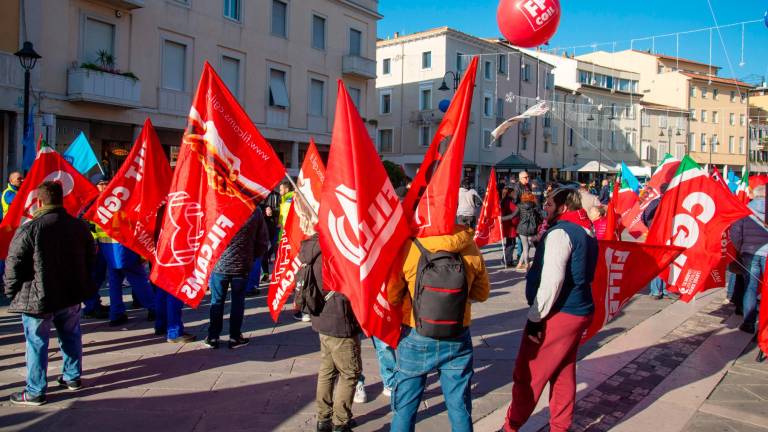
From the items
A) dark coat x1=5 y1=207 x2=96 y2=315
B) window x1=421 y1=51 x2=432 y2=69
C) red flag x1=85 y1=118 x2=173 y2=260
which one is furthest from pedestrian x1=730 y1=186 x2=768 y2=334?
window x1=421 y1=51 x2=432 y2=69

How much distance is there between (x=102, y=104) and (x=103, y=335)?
1301cm

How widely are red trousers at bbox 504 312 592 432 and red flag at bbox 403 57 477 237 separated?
1.11 m

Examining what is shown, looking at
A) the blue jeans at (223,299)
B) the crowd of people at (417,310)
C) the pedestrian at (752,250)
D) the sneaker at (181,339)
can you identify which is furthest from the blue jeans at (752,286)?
the sneaker at (181,339)

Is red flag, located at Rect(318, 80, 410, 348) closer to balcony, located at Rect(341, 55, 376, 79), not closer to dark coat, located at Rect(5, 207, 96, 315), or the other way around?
dark coat, located at Rect(5, 207, 96, 315)

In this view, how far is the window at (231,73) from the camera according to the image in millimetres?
22156

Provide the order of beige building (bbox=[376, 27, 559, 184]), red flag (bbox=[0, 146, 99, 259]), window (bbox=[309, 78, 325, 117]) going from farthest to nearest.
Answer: beige building (bbox=[376, 27, 559, 184]) → window (bbox=[309, 78, 325, 117]) → red flag (bbox=[0, 146, 99, 259])

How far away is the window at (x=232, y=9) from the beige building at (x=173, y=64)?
0.04m

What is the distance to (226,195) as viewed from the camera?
4863mm

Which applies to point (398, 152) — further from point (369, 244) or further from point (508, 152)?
point (369, 244)

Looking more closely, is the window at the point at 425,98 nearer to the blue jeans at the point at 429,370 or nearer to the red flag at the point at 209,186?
the red flag at the point at 209,186

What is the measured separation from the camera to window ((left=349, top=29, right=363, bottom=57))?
27719mm

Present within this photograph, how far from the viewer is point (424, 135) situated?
41062 millimetres

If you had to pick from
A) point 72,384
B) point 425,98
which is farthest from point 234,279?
point 425,98

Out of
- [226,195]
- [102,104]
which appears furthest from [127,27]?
[226,195]
